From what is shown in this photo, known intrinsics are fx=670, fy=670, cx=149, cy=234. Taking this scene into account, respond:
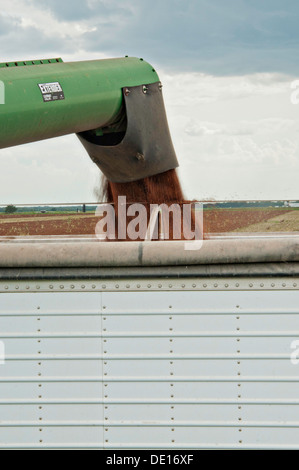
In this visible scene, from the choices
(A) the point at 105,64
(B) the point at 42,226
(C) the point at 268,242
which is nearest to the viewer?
(C) the point at 268,242

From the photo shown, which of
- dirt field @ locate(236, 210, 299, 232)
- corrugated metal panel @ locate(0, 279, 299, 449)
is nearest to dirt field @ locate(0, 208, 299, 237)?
dirt field @ locate(236, 210, 299, 232)

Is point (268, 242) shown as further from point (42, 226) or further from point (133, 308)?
point (42, 226)

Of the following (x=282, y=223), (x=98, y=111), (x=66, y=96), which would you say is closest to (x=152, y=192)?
(x=98, y=111)

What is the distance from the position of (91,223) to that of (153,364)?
447 centimetres

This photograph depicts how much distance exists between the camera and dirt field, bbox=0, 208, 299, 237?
21.1ft

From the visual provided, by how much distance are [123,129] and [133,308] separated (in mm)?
2221

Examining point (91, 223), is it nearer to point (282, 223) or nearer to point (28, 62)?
point (28, 62)

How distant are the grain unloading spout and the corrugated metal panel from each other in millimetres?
1519

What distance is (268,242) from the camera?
3428mm

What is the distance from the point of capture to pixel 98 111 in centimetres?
507

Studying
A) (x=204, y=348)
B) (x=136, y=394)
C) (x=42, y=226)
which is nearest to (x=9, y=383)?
(x=136, y=394)

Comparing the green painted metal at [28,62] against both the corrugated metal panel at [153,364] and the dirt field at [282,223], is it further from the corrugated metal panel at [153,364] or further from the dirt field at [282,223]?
the dirt field at [282,223]
